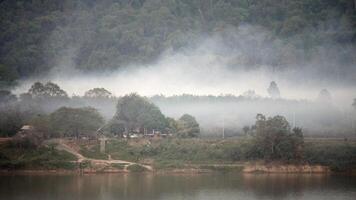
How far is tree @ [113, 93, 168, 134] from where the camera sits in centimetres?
6494

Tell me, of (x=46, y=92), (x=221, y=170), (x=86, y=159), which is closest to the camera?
(x=221, y=170)

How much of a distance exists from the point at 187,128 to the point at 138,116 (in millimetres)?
5017

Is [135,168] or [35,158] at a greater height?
[35,158]

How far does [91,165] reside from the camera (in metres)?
55.8

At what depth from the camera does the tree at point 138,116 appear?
64938 mm

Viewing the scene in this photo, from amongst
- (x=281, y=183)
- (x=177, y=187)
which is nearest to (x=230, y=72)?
(x=281, y=183)

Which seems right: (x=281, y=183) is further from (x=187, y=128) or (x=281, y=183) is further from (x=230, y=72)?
(x=230, y=72)

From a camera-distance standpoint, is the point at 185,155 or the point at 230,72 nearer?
the point at 185,155

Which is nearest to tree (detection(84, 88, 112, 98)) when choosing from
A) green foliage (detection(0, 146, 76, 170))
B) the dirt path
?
the dirt path

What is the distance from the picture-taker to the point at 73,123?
62531 millimetres

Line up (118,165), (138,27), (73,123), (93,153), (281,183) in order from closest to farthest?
1. (281,183)
2. (118,165)
3. (93,153)
4. (73,123)
5. (138,27)

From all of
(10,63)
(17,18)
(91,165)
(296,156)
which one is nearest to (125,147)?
(91,165)

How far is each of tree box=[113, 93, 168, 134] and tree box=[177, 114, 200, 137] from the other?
5.42ft

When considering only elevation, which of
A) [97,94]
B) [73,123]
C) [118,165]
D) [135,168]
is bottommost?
[135,168]
